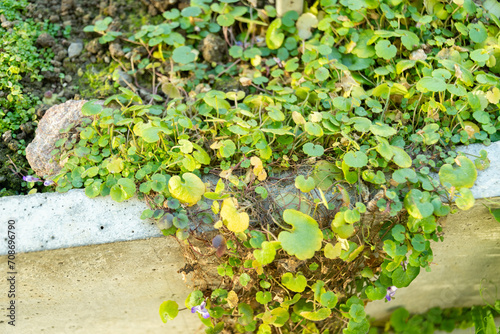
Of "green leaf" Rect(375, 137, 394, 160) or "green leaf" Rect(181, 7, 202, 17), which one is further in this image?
"green leaf" Rect(181, 7, 202, 17)

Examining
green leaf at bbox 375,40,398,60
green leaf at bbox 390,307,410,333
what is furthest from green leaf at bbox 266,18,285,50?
green leaf at bbox 390,307,410,333

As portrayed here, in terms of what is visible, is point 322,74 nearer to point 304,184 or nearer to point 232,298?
point 304,184

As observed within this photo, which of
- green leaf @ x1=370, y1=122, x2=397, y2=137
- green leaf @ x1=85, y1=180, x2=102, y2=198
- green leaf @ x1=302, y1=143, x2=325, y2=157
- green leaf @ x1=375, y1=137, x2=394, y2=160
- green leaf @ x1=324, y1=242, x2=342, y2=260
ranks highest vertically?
green leaf @ x1=370, y1=122, x2=397, y2=137

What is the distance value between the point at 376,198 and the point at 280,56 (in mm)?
972

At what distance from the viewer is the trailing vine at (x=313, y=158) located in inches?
58.1

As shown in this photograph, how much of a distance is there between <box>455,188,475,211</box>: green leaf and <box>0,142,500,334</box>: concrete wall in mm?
153

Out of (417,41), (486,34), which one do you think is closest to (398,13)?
(417,41)

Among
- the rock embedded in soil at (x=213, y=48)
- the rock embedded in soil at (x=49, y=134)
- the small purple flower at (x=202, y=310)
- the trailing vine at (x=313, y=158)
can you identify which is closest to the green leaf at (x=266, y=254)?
the trailing vine at (x=313, y=158)

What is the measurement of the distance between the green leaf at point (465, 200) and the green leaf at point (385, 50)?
706mm

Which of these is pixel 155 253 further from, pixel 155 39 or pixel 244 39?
pixel 244 39

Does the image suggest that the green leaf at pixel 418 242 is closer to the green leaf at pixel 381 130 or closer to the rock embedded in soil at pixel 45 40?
the green leaf at pixel 381 130

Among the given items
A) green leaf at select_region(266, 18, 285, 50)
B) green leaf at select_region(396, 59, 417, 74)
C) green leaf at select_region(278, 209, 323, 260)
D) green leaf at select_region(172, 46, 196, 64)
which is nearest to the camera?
green leaf at select_region(278, 209, 323, 260)

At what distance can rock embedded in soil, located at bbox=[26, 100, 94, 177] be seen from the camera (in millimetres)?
1753

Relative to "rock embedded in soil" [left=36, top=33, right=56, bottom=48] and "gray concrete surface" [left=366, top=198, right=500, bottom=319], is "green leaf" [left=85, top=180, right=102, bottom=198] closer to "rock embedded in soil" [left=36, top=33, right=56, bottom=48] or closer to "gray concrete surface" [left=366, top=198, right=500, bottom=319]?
"rock embedded in soil" [left=36, top=33, right=56, bottom=48]
